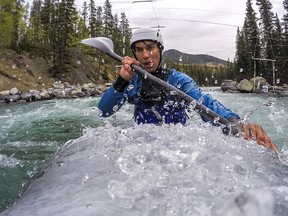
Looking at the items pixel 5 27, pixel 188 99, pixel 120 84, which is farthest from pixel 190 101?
pixel 5 27

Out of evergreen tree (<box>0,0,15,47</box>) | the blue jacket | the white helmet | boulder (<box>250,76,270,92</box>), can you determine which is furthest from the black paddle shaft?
evergreen tree (<box>0,0,15,47</box>)

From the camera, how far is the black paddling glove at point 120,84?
3.70 metres

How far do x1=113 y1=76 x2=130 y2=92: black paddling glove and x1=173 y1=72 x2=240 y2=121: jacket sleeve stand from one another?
2.50ft

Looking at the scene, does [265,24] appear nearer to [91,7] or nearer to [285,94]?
[285,94]

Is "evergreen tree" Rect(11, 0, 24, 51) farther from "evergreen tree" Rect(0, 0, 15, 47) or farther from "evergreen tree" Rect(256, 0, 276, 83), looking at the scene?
"evergreen tree" Rect(256, 0, 276, 83)

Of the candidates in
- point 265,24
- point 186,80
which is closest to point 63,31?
point 265,24

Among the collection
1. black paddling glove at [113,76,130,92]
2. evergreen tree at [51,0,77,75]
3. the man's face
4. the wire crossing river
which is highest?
evergreen tree at [51,0,77,75]

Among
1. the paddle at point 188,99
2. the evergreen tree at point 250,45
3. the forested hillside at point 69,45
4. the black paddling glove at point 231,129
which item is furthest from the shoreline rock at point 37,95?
the evergreen tree at point 250,45

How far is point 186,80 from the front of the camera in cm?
408

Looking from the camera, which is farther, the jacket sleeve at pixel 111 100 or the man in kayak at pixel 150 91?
the jacket sleeve at pixel 111 100

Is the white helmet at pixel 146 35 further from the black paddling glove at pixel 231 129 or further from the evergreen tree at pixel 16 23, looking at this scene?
the evergreen tree at pixel 16 23

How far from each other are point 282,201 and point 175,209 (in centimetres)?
51

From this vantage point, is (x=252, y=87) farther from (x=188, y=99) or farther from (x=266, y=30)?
(x=188, y=99)

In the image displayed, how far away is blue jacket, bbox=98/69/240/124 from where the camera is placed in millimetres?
3852
